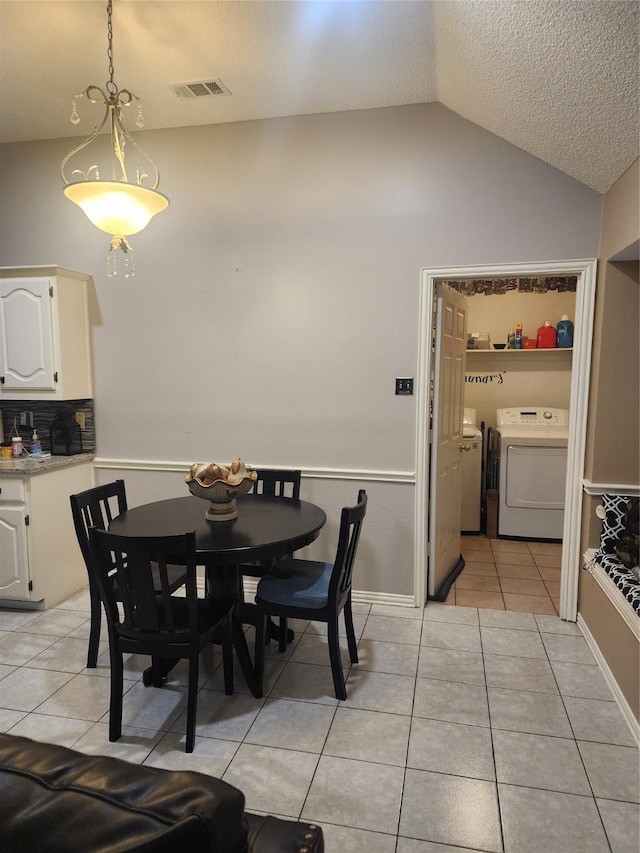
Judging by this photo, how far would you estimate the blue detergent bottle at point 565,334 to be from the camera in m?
4.75

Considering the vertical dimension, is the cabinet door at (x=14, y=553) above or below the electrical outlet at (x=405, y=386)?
below

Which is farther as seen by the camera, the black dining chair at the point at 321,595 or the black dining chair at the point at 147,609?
the black dining chair at the point at 321,595

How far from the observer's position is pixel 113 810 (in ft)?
2.25

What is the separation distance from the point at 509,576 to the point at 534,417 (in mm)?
1677

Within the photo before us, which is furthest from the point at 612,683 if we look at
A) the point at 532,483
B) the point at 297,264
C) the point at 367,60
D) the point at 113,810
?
the point at 367,60

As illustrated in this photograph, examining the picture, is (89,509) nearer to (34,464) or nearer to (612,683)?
(34,464)

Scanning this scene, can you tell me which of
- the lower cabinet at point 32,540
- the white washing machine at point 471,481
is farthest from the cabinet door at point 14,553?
the white washing machine at point 471,481

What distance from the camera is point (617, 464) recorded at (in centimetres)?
285

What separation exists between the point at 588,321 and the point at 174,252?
2.52m

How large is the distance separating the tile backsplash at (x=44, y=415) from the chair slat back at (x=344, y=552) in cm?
216

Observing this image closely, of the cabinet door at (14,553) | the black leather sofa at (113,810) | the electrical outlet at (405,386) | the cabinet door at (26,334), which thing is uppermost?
the cabinet door at (26,334)

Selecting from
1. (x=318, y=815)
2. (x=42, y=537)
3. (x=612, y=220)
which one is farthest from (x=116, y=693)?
(x=612, y=220)

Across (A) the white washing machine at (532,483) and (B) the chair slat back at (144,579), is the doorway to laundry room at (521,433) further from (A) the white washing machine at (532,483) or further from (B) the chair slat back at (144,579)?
(B) the chair slat back at (144,579)

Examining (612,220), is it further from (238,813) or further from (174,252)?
(238,813)
